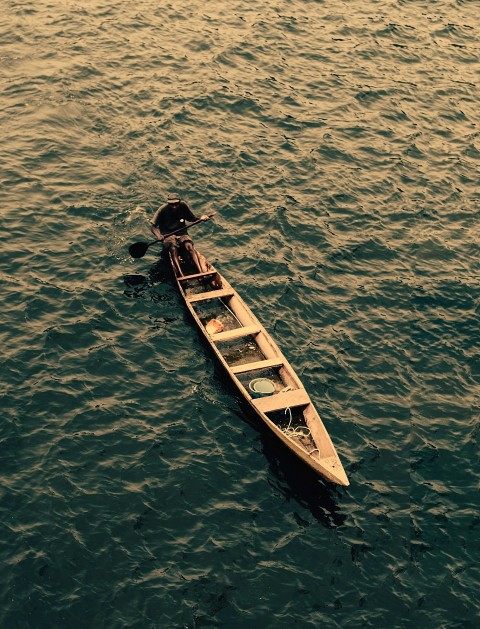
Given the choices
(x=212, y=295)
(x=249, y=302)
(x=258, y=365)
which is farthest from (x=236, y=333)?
(x=249, y=302)

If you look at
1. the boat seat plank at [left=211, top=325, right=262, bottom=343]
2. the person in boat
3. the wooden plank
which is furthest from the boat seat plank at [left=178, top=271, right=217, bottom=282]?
the wooden plank

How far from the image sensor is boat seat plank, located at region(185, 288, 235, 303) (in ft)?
88.5

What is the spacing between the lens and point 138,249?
28.2 metres

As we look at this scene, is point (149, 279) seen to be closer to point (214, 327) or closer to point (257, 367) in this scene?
point (214, 327)

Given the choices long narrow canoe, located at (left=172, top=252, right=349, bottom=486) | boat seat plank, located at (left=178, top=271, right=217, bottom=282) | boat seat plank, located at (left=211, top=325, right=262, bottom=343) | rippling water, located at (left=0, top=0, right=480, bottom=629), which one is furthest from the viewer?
boat seat plank, located at (left=178, top=271, right=217, bottom=282)

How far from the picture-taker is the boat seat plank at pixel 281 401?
74.8 feet

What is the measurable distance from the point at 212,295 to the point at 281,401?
5.79m

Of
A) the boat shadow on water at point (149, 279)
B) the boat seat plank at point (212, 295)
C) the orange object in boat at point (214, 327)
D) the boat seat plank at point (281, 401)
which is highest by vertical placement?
the boat seat plank at point (281, 401)

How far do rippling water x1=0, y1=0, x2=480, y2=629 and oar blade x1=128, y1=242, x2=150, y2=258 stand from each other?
0.82 m

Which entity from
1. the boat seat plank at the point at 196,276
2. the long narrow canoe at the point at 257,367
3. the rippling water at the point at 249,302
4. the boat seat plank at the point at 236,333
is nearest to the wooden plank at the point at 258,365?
the long narrow canoe at the point at 257,367

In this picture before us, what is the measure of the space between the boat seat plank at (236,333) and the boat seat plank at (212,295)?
179 centimetres

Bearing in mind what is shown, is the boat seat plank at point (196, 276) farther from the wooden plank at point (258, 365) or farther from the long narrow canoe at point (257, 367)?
the wooden plank at point (258, 365)

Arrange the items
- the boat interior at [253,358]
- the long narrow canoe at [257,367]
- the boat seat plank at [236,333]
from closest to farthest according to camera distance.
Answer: the long narrow canoe at [257,367] < the boat interior at [253,358] < the boat seat plank at [236,333]

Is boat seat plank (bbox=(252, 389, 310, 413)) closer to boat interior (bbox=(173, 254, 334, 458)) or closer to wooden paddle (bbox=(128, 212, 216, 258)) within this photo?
boat interior (bbox=(173, 254, 334, 458))
